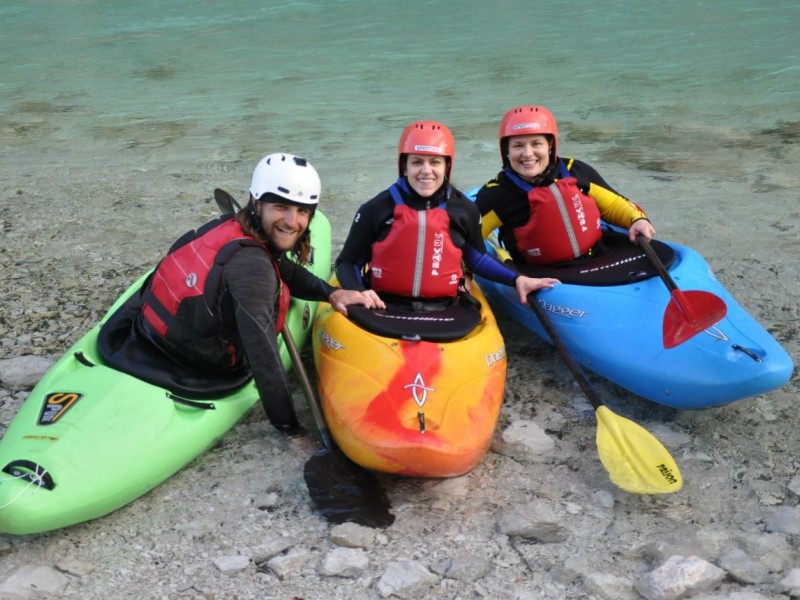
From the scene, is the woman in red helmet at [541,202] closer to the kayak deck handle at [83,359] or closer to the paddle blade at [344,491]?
the paddle blade at [344,491]

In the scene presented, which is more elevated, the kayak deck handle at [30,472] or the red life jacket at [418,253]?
the red life jacket at [418,253]

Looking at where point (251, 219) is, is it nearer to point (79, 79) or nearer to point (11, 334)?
point (11, 334)

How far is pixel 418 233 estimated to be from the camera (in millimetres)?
4004

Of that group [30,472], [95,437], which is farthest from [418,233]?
[30,472]

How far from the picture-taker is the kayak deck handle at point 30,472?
304cm

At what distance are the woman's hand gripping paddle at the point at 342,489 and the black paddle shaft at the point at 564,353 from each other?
3.05 feet

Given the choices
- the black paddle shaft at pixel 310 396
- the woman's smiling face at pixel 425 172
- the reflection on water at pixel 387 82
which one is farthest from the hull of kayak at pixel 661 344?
the reflection on water at pixel 387 82

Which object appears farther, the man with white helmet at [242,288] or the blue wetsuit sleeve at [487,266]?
the blue wetsuit sleeve at [487,266]

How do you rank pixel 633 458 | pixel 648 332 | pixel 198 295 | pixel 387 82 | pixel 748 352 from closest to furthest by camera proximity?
pixel 633 458
pixel 198 295
pixel 748 352
pixel 648 332
pixel 387 82

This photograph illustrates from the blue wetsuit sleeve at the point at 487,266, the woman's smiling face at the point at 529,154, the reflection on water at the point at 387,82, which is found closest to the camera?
the blue wetsuit sleeve at the point at 487,266

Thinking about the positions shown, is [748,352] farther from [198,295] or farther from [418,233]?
[198,295]

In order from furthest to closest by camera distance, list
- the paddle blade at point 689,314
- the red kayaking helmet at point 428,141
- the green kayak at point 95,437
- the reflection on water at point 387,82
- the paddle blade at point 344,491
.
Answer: the reflection on water at point 387,82 → the red kayaking helmet at point 428,141 → the paddle blade at point 689,314 → the paddle blade at point 344,491 → the green kayak at point 95,437

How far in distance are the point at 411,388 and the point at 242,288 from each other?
0.68 meters

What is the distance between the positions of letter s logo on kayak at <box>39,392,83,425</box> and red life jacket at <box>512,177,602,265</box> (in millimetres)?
2080
